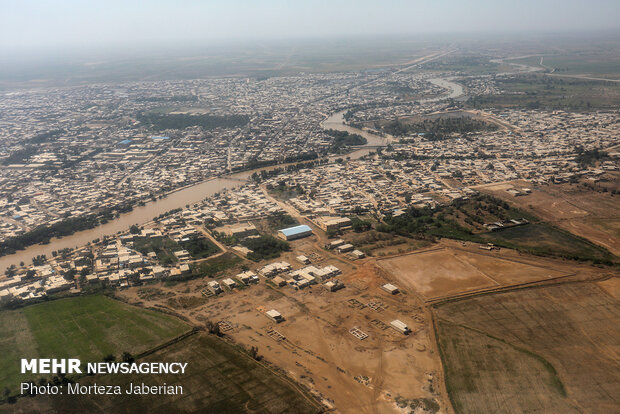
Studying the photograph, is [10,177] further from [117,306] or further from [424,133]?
[424,133]

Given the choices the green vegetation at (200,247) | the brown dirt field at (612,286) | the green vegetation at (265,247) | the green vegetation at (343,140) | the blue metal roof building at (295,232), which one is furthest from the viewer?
the green vegetation at (343,140)

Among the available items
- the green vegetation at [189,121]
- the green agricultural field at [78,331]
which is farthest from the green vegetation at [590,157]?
the green vegetation at [189,121]

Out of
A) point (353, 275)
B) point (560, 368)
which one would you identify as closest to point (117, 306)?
point (353, 275)

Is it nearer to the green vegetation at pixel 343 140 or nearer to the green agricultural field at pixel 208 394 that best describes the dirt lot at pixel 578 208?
the green vegetation at pixel 343 140

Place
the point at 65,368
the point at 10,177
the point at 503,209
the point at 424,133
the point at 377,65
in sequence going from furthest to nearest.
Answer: the point at 377,65
the point at 424,133
the point at 10,177
the point at 503,209
the point at 65,368

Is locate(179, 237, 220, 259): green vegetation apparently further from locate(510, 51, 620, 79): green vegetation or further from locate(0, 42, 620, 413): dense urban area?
locate(510, 51, 620, 79): green vegetation

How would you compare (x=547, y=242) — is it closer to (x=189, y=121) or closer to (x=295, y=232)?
(x=295, y=232)
